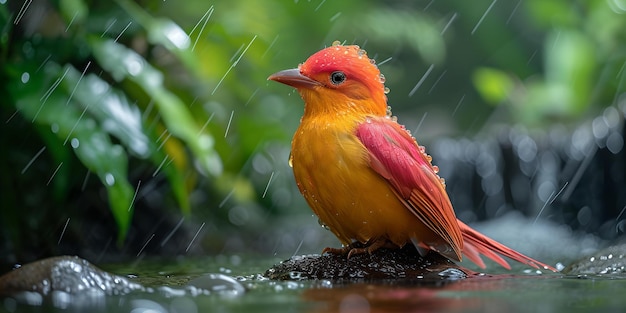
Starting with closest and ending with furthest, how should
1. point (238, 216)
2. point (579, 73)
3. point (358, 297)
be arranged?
point (358, 297)
point (238, 216)
point (579, 73)

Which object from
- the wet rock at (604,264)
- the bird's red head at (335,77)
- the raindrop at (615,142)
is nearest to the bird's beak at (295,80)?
the bird's red head at (335,77)

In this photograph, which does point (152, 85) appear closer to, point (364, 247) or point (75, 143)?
point (75, 143)

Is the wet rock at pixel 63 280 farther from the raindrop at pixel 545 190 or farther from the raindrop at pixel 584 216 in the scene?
the raindrop at pixel 545 190

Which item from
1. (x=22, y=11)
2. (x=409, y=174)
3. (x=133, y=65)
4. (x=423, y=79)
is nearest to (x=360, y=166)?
(x=409, y=174)

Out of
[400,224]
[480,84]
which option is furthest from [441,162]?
[400,224]

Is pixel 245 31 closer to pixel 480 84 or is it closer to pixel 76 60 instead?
pixel 76 60

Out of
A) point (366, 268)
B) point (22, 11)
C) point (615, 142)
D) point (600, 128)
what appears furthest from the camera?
point (600, 128)
